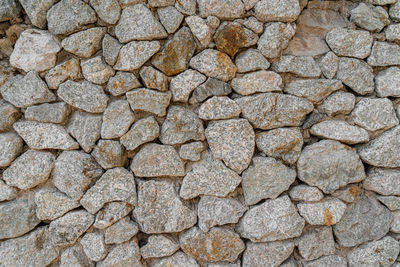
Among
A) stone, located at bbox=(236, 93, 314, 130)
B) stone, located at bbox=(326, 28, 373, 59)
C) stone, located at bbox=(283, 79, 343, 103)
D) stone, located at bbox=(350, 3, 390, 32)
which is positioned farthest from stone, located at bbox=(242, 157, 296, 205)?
stone, located at bbox=(350, 3, 390, 32)

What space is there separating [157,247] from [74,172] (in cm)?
64

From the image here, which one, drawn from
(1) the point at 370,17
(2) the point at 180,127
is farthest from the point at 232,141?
(1) the point at 370,17

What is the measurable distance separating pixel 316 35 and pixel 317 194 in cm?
98

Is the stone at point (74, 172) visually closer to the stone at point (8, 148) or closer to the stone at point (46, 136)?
the stone at point (46, 136)

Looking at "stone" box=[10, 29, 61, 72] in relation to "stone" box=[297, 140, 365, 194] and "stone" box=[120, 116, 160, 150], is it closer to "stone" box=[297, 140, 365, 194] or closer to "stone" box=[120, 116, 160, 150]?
"stone" box=[120, 116, 160, 150]

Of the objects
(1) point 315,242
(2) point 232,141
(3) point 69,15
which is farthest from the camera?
(1) point 315,242

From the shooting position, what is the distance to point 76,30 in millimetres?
1580

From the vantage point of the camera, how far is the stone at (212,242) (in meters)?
1.70

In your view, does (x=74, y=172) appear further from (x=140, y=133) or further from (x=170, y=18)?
(x=170, y=18)

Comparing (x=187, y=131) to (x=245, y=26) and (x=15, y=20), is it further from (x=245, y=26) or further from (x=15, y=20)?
(x=15, y=20)

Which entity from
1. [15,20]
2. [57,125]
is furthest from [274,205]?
[15,20]

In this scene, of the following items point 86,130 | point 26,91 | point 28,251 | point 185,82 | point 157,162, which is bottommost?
point 28,251

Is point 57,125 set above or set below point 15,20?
below

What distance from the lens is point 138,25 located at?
157cm
